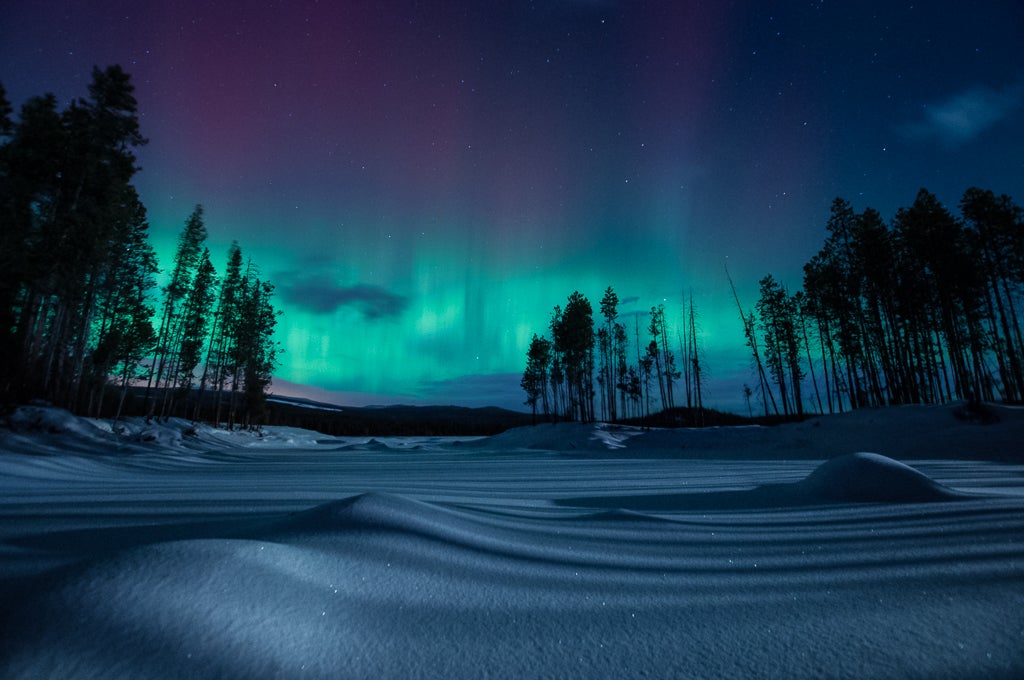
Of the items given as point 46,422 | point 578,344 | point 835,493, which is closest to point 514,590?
point 835,493

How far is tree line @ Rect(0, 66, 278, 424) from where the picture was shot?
1216cm

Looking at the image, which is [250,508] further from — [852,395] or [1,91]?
[852,395]

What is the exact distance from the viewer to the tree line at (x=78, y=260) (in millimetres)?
12164

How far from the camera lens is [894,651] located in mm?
1062

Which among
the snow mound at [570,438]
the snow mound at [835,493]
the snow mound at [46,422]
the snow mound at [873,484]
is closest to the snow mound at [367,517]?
the snow mound at [835,493]

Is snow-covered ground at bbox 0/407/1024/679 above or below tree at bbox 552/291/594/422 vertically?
below

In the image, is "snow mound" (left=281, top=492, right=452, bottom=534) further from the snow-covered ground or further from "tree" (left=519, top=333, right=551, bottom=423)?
"tree" (left=519, top=333, right=551, bottom=423)

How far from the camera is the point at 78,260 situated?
42.5 ft

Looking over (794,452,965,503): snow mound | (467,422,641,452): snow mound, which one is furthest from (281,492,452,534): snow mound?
(467,422,641,452): snow mound

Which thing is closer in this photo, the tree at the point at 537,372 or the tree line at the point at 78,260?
the tree line at the point at 78,260

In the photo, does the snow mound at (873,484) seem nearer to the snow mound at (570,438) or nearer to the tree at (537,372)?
the snow mound at (570,438)

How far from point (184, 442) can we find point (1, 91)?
1521 cm

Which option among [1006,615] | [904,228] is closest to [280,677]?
[1006,615]

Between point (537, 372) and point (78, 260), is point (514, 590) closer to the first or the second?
point (78, 260)
